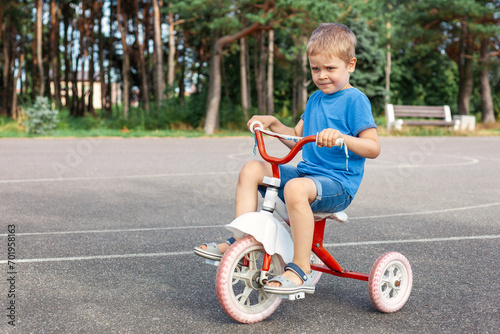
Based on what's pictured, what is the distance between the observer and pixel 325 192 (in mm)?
3158

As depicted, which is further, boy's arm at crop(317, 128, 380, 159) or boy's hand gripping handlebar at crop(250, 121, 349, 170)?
boy's hand gripping handlebar at crop(250, 121, 349, 170)

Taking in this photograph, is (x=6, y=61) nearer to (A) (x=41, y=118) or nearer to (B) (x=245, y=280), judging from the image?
(A) (x=41, y=118)

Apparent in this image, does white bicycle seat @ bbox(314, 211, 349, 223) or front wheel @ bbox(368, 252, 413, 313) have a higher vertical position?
white bicycle seat @ bbox(314, 211, 349, 223)

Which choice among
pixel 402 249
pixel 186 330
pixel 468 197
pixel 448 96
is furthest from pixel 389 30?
pixel 186 330

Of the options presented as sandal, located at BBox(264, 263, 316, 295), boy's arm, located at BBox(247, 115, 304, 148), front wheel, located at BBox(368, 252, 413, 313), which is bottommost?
front wheel, located at BBox(368, 252, 413, 313)

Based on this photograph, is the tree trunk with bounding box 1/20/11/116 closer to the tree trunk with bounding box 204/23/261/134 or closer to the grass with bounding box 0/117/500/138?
the grass with bounding box 0/117/500/138

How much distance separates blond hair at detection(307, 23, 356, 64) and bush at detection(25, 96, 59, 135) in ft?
56.2

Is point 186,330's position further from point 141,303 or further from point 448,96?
point 448,96

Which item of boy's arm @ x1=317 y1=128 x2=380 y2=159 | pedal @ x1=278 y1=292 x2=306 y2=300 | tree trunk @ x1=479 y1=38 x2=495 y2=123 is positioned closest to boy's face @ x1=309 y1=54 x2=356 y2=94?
boy's arm @ x1=317 y1=128 x2=380 y2=159

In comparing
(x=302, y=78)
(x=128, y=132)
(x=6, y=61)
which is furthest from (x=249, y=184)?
(x=6, y=61)

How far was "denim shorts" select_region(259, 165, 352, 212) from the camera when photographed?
3.16 meters

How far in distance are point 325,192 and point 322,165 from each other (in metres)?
0.24

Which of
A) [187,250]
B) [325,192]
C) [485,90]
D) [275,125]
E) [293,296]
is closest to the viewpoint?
[293,296]

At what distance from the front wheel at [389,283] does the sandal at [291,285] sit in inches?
16.4
